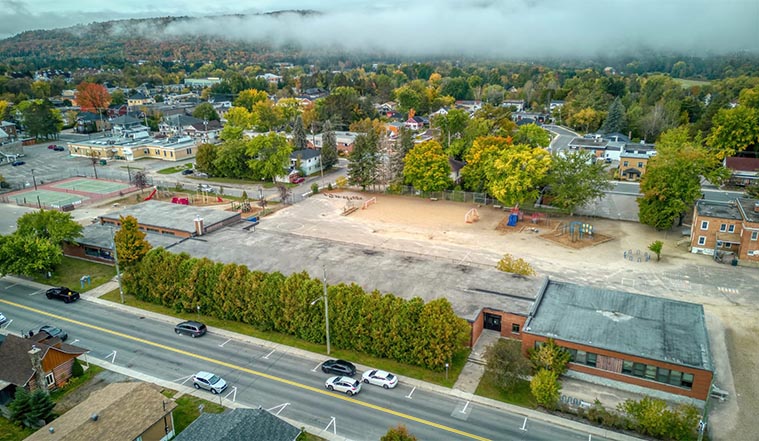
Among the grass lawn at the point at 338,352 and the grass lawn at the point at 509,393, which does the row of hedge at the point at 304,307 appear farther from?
the grass lawn at the point at 509,393

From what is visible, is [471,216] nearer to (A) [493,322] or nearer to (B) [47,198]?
(A) [493,322]

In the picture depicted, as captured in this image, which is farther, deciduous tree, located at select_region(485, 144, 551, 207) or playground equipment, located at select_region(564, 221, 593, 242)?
deciduous tree, located at select_region(485, 144, 551, 207)

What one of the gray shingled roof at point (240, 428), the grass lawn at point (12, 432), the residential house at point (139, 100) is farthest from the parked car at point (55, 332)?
the residential house at point (139, 100)

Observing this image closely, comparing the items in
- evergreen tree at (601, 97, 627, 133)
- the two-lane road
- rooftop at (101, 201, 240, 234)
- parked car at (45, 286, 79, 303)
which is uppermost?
evergreen tree at (601, 97, 627, 133)

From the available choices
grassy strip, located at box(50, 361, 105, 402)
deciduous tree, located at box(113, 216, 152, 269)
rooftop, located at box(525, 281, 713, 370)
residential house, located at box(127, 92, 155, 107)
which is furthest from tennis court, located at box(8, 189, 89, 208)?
residential house, located at box(127, 92, 155, 107)

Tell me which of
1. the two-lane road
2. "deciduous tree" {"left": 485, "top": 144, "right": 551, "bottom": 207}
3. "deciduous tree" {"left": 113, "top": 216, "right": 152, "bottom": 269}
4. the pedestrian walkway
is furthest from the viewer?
"deciduous tree" {"left": 485, "top": 144, "right": 551, "bottom": 207}

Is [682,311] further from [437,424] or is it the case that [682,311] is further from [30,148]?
[30,148]

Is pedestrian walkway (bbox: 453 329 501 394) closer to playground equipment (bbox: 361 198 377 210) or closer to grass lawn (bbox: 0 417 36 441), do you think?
grass lawn (bbox: 0 417 36 441)
